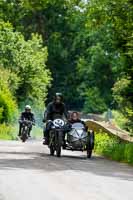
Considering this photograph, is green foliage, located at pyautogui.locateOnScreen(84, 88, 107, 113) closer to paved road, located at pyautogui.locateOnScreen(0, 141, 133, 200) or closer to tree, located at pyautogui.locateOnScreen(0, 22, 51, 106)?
tree, located at pyautogui.locateOnScreen(0, 22, 51, 106)

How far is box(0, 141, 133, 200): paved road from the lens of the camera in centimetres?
1232

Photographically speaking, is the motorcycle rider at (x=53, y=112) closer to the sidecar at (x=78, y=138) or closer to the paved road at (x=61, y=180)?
the sidecar at (x=78, y=138)

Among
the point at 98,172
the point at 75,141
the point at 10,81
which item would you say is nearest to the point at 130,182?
the point at 98,172

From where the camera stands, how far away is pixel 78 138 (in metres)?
23.3

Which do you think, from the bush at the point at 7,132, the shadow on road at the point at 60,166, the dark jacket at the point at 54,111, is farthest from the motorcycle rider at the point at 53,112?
the bush at the point at 7,132

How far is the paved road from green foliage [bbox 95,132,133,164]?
118 inches

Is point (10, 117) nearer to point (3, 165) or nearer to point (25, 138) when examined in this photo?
point (25, 138)

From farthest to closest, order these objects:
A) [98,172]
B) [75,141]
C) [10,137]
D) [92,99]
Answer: [92,99]
[10,137]
[75,141]
[98,172]

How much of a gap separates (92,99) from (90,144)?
65872 millimetres

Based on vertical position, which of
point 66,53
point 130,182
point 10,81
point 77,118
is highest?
point 66,53

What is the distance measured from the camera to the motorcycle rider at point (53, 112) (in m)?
23.8

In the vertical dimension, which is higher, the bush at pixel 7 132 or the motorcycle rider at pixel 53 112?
the bush at pixel 7 132

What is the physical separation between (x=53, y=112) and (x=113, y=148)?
2765 mm

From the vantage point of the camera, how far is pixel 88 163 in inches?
811
